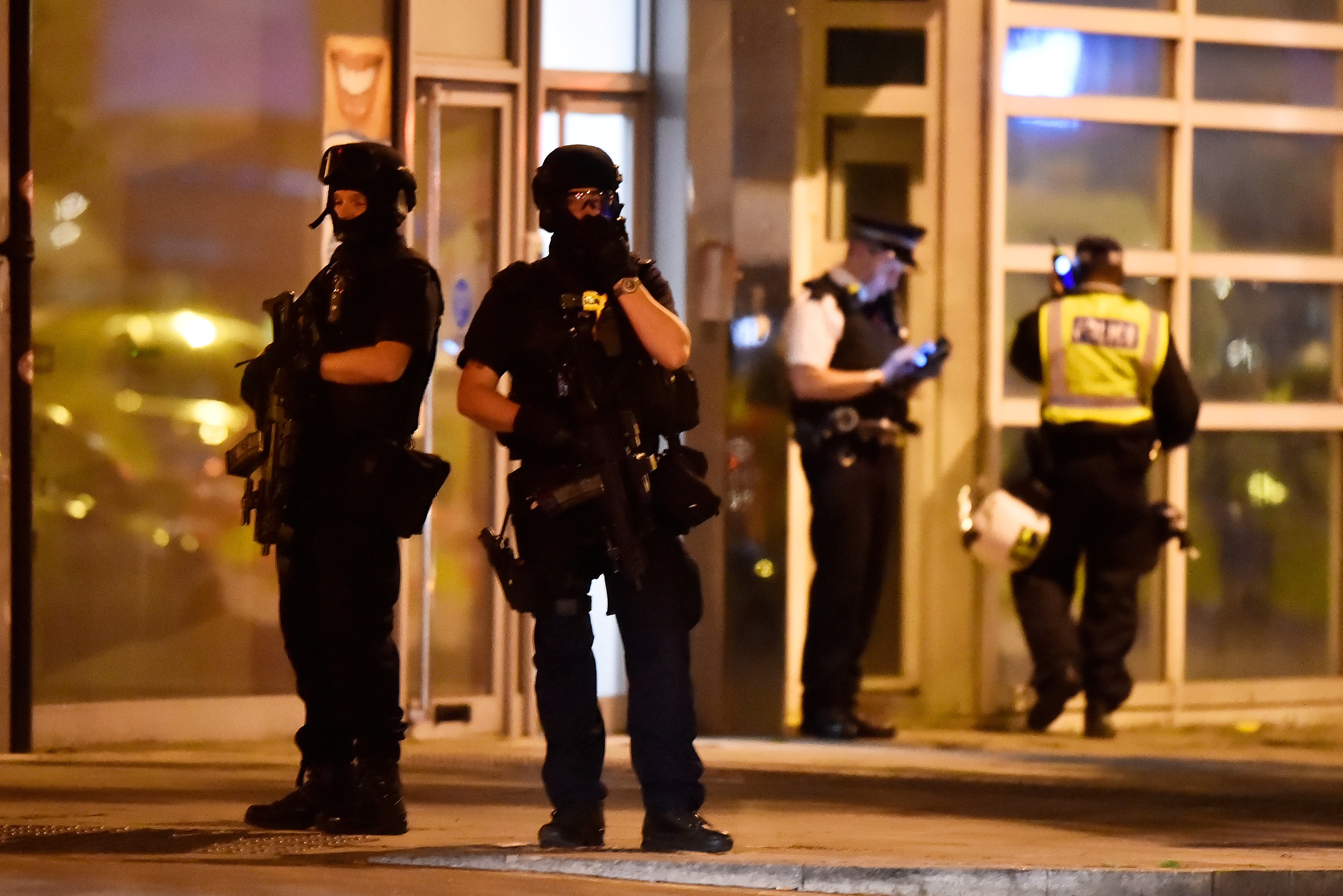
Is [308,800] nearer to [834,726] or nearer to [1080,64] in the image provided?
[834,726]

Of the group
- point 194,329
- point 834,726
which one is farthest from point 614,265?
point 834,726

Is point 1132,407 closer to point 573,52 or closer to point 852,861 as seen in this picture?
point 573,52

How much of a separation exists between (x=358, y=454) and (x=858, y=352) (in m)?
3.06

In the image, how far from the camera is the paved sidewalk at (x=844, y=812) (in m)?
5.24

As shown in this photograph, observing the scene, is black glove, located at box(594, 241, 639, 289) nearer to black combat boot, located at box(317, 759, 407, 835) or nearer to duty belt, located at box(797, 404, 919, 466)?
black combat boot, located at box(317, 759, 407, 835)

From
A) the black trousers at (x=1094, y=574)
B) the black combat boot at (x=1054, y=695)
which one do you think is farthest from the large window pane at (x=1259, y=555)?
the black combat boot at (x=1054, y=695)

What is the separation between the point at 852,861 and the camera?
5.27 meters

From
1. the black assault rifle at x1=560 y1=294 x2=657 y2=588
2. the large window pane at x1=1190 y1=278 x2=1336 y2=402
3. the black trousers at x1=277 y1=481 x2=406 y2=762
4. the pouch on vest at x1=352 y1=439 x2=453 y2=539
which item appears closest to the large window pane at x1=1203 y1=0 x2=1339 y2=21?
the large window pane at x1=1190 y1=278 x2=1336 y2=402

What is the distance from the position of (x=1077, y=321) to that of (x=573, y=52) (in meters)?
2.28

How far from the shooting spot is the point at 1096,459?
8625 mm

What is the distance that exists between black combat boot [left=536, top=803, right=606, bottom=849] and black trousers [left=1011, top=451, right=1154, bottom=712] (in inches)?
143

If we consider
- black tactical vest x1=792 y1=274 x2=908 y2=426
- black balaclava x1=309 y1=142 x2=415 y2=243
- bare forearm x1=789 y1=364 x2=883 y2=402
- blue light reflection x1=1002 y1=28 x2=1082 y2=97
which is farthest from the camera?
blue light reflection x1=1002 y1=28 x2=1082 y2=97

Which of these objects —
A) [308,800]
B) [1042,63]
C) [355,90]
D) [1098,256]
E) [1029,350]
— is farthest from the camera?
[1042,63]

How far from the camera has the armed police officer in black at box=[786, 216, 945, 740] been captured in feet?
27.0
